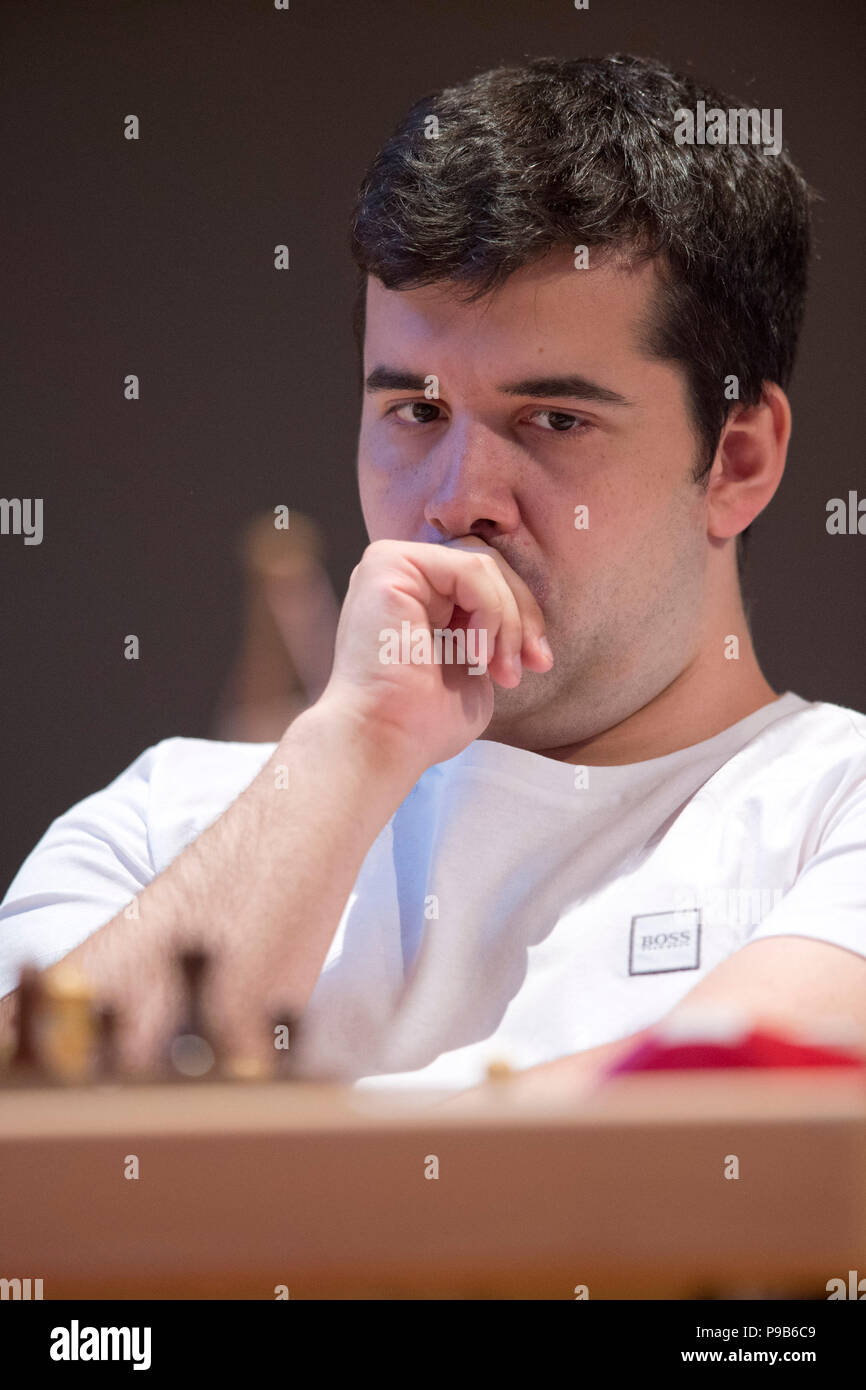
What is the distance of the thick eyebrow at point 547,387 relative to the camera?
1.48 meters

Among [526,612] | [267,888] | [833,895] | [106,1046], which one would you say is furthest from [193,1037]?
[526,612]

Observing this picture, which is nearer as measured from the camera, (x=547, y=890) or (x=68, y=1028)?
(x=68, y=1028)

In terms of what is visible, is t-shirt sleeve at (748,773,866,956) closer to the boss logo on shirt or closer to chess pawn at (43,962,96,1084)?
the boss logo on shirt

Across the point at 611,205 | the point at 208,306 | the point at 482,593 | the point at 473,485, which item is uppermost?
the point at 208,306

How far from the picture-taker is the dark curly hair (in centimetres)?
150

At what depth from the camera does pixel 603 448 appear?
151 cm

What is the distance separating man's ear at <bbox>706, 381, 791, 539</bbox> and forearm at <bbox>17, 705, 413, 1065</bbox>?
0.54 m

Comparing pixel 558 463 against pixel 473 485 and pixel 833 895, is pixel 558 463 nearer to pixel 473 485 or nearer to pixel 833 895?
pixel 473 485

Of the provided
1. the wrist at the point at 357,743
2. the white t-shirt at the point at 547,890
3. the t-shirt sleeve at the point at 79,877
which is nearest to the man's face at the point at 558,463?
the white t-shirt at the point at 547,890

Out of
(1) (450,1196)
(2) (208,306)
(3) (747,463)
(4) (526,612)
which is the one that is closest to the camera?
(1) (450,1196)

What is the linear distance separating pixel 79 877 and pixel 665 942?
61cm

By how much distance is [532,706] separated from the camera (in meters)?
1.55

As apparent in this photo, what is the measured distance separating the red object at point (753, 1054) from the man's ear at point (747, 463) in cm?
108
